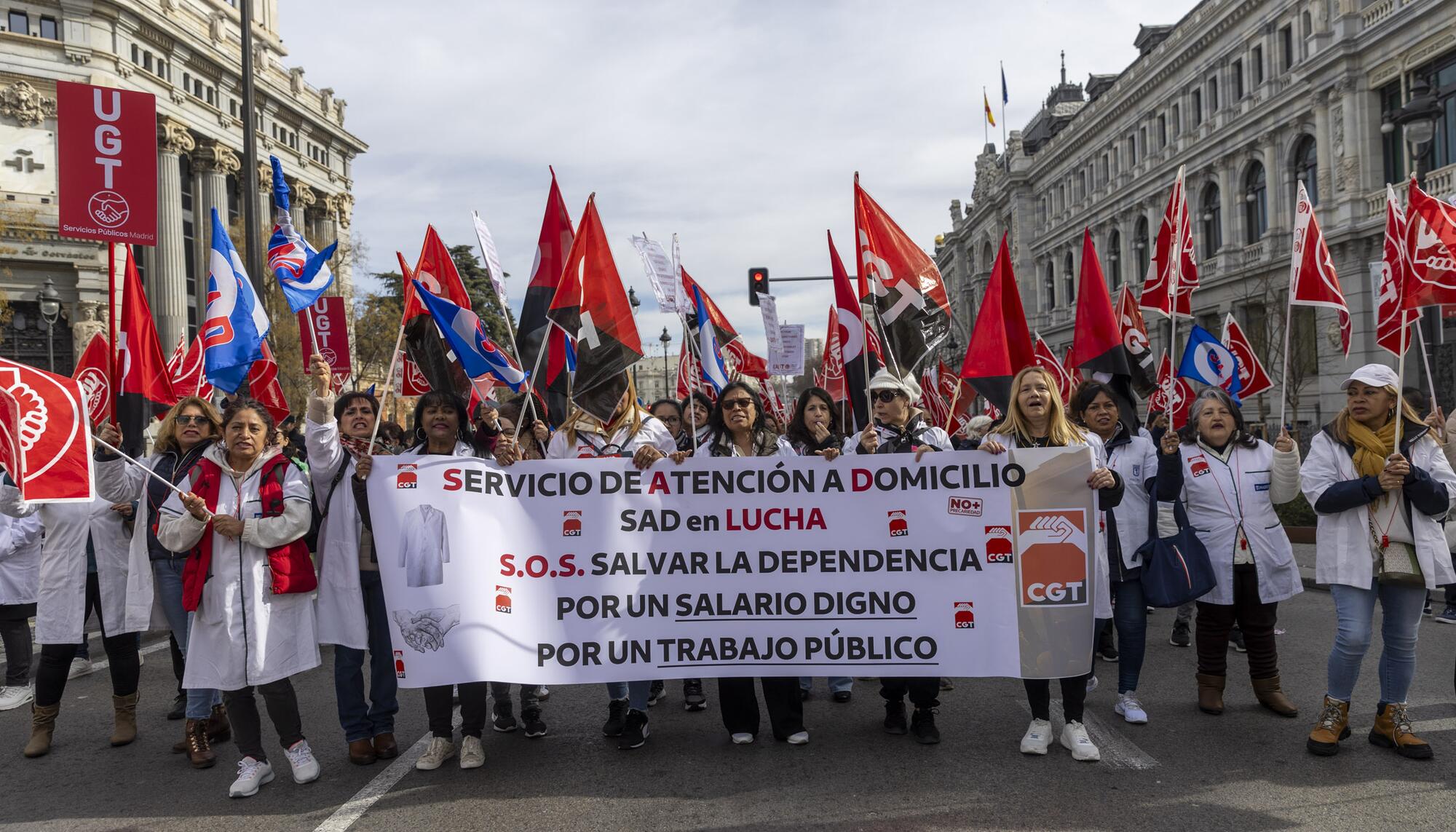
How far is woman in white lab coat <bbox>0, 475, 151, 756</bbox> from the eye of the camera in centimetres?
555

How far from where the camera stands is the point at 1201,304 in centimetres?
3816

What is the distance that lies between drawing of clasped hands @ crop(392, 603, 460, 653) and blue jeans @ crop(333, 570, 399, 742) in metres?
0.25

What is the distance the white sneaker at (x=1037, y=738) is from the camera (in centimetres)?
509

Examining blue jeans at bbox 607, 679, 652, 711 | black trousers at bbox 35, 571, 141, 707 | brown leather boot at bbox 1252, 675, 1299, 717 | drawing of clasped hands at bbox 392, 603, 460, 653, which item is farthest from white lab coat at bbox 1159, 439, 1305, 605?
black trousers at bbox 35, 571, 141, 707

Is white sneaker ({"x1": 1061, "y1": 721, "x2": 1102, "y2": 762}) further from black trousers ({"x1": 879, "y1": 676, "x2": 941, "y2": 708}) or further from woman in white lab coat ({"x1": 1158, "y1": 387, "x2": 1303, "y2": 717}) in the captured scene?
woman in white lab coat ({"x1": 1158, "y1": 387, "x2": 1303, "y2": 717})

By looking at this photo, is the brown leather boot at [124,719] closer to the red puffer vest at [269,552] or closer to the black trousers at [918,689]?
the red puffer vest at [269,552]

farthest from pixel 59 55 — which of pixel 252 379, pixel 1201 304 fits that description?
pixel 1201 304

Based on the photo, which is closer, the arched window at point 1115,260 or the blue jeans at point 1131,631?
the blue jeans at point 1131,631

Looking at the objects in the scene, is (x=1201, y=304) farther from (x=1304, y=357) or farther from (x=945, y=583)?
(x=945, y=583)

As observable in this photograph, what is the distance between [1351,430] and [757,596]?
3.19 m

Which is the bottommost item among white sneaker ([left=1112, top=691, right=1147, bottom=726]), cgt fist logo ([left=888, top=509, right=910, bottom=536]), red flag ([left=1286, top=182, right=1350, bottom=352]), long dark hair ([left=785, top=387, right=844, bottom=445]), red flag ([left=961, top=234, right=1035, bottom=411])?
white sneaker ([left=1112, top=691, right=1147, bottom=726])

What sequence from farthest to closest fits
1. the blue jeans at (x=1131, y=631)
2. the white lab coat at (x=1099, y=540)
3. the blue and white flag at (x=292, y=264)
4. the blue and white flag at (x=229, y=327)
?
the blue and white flag at (x=292, y=264) → the blue and white flag at (x=229, y=327) → the blue jeans at (x=1131, y=631) → the white lab coat at (x=1099, y=540)

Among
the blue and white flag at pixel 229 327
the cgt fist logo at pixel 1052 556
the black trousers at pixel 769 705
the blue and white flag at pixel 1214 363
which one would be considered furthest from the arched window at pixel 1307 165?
the blue and white flag at pixel 229 327

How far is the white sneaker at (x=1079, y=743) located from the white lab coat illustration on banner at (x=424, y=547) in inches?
130
